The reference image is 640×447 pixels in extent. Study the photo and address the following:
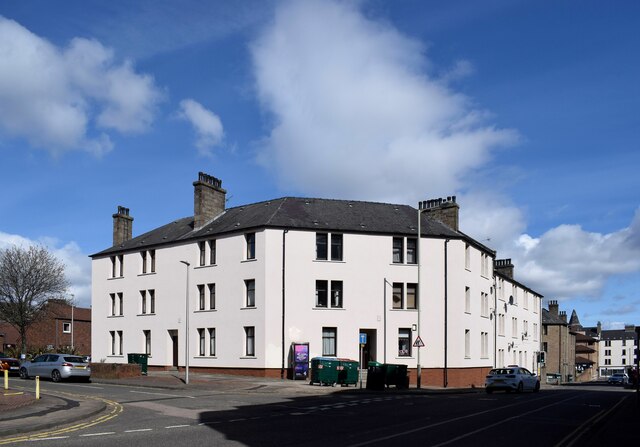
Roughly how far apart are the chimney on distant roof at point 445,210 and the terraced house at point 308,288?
8 cm

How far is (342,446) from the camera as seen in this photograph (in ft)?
43.1

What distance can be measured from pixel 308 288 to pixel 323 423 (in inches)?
1019

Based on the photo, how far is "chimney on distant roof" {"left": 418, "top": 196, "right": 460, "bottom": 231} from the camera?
50.7m

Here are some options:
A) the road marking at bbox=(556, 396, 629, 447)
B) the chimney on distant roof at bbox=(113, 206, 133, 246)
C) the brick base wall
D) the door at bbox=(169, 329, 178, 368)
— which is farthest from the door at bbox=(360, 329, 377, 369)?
the chimney on distant roof at bbox=(113, 206, 133, 246)

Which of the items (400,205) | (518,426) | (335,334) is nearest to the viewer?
(518,426)

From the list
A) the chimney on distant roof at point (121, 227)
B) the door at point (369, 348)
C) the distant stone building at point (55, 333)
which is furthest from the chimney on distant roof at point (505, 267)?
the distant stone building at point (55, 333)

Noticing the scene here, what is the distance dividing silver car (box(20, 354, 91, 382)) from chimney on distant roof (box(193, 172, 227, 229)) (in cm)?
1566

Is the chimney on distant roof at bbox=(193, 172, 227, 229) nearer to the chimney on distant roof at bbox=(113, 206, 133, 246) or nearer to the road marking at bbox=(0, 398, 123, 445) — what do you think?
the chimney on distant roof at bbox=(113, 206, 133, 246)

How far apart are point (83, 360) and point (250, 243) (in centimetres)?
1303

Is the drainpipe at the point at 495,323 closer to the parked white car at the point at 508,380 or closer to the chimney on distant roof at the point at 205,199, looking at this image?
the parked white car at the point at 508,380

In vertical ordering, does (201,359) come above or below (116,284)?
below

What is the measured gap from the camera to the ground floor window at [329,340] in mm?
43531

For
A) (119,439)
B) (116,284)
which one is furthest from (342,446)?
(116,284)

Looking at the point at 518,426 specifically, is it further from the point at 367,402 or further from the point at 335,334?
the point at 335,334
